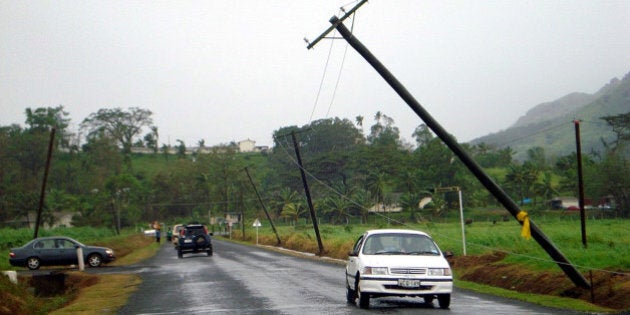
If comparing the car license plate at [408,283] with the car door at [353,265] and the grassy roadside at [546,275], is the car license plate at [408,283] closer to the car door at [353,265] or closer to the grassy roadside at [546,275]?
the car door at [353,265]

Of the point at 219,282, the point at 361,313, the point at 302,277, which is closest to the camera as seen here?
the point at 361,313

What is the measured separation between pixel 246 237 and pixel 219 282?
63.6 meters

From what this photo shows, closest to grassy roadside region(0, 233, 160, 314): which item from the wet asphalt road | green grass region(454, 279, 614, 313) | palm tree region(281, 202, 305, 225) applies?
the wet asphalt road

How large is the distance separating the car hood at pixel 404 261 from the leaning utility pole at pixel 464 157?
5.37 meters

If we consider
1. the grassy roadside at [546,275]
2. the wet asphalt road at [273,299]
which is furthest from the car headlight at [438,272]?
the grassy roadside at [546,275]

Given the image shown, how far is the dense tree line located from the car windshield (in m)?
30.7

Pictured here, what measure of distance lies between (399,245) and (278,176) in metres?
57.3

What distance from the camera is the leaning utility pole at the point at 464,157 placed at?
1855 cm

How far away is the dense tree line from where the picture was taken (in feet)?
189

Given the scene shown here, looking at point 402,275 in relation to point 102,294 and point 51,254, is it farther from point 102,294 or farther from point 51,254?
point 51,254

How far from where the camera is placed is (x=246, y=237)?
3371 inches

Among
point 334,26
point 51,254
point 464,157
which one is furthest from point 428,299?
point 51,254

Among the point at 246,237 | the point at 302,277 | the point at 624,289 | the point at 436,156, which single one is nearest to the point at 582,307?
the point at 624,289

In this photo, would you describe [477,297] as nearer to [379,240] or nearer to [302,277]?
[379,240]
